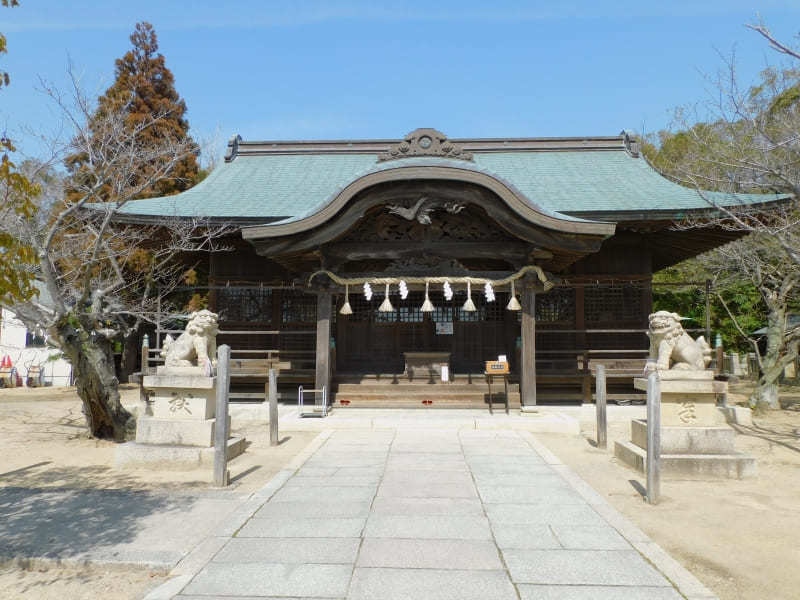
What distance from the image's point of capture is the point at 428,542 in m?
4.47

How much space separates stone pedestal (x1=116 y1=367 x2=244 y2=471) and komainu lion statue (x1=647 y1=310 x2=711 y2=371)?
6414mm

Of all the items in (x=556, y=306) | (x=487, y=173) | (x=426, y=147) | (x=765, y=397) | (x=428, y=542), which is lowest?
(x=428, y=542)

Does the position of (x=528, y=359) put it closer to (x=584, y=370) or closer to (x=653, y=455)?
(x=584, y=370)

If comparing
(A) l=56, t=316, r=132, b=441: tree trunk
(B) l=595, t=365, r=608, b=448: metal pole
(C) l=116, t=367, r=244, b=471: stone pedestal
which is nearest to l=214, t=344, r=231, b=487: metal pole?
(C) l=116, t=367, r=244, b=471: stone pedestal

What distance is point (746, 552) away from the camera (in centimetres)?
461

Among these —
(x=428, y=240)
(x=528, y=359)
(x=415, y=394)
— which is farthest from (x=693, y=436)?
(x=428, y=240)

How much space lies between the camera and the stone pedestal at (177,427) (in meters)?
7.68

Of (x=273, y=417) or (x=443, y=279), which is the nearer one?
(x=273, y=417)

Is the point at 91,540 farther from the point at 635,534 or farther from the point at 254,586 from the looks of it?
the point at 635,534

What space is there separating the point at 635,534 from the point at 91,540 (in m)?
4.65

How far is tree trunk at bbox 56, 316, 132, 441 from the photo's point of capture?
9.31m

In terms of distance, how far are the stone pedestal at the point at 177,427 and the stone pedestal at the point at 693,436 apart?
20.2 ft

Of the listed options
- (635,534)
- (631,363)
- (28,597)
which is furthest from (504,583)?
(631,363)

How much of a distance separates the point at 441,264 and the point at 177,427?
6254 millimetres
